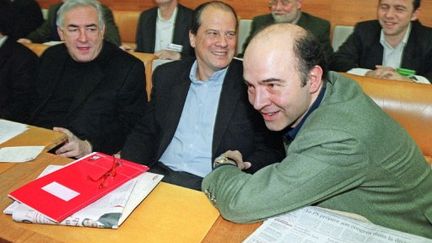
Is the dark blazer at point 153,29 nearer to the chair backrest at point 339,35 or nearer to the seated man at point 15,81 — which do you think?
the chair backrest at point 339,35

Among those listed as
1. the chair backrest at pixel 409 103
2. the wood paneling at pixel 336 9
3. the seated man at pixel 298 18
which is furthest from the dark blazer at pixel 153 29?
the chair backrest at pixel 409 103

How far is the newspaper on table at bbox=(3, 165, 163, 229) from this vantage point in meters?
1.12

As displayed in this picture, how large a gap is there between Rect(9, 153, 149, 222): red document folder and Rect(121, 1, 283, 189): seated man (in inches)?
26.9

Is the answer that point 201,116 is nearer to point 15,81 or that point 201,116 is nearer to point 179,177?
point 179,177

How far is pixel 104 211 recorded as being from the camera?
116 centimetres

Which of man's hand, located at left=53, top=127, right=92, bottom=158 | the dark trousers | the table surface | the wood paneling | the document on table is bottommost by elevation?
the dark trousers

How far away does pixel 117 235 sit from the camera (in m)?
1.11

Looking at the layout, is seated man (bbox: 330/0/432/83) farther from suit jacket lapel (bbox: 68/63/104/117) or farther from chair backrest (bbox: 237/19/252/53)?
suit jacket lapel (bbox: 68/63/104/117)

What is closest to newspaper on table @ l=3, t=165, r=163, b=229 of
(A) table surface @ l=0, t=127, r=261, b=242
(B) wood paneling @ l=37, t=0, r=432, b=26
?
(A) table surface @ l=0, t=127, r=261, b=242

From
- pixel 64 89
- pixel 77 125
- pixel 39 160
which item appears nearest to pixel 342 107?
pixel 39 160

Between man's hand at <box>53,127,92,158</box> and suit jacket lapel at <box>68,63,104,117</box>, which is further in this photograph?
suit jacket lapel at <box>68,63,104,117</box>

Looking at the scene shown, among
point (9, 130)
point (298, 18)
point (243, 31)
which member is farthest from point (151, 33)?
point (9, 130)

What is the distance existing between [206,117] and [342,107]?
99 cm

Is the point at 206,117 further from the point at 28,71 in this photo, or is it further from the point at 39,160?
the point at 28,71
